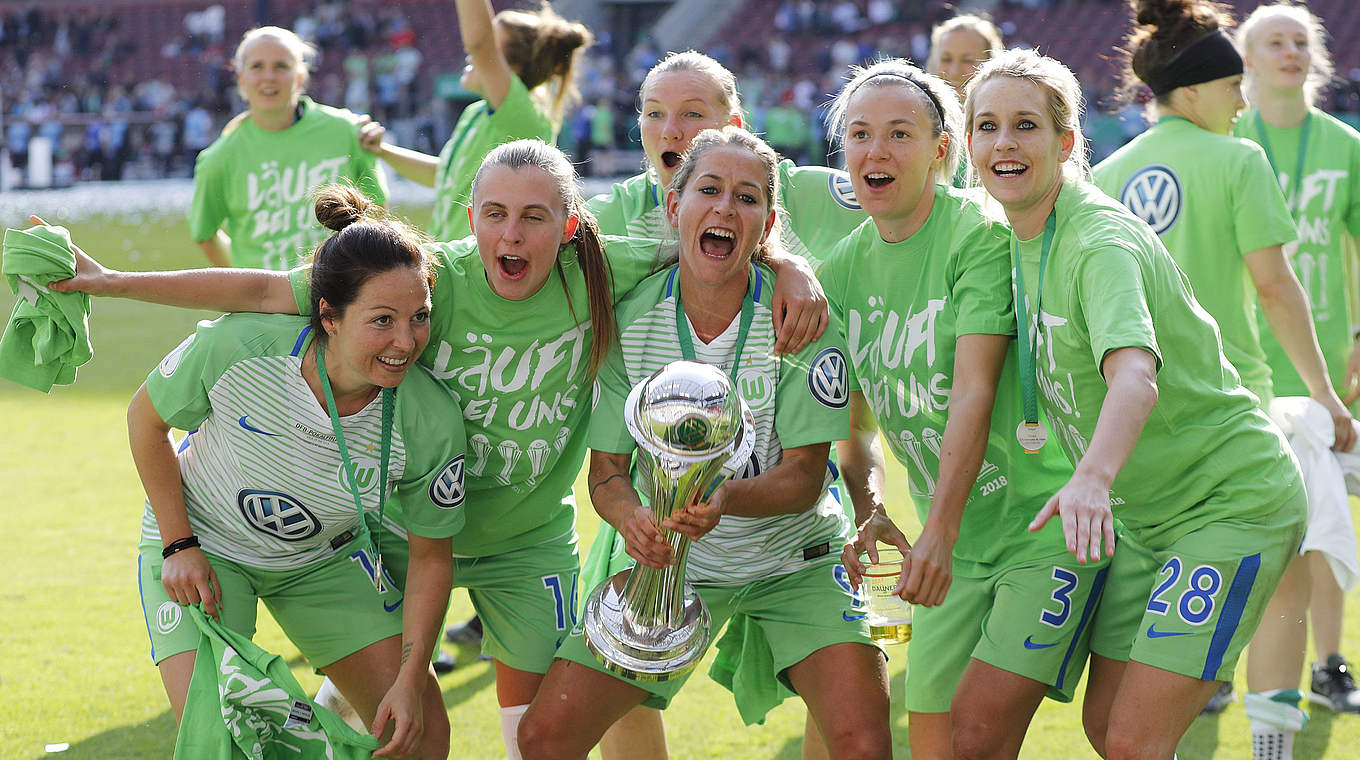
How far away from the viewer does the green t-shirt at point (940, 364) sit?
10.8 feet

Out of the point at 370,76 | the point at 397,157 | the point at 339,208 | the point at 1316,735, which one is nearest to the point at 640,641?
the point at 339,208

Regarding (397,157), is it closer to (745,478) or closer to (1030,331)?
(745,478)

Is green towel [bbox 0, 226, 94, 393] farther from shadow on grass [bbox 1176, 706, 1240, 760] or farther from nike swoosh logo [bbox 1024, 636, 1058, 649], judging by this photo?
shadow on grass [bbox 1176, 706, 1240, 760]

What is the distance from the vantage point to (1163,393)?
2.97 metres

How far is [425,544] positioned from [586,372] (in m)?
0.62

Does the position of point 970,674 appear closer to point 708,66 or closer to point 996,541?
point 996,541

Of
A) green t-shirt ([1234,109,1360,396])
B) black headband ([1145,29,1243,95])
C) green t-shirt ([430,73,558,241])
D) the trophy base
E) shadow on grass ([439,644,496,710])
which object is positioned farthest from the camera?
green t-shirt ([430,73,558,241])

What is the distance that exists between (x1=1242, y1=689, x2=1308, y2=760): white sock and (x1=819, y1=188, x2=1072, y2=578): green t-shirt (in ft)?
3.46

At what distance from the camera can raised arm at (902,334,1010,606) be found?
9.93 feet

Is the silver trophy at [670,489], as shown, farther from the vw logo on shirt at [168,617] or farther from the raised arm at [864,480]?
the vw logo on shirt at [168,617]

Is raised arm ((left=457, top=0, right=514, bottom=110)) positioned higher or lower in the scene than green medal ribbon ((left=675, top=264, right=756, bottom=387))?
higher

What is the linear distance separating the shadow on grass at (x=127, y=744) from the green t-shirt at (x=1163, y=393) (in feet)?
10.0

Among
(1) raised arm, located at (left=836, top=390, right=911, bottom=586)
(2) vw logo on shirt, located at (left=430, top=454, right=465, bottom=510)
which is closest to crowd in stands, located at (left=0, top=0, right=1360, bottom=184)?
(1) raised arm, located at (left=836, top=390, right=911, bottom=586)

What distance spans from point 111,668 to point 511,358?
8.27 feet
